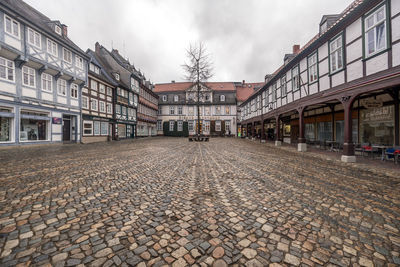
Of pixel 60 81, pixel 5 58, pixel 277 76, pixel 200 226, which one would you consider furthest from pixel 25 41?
pixel 277 76

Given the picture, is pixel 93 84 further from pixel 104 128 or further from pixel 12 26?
pixel 12 26

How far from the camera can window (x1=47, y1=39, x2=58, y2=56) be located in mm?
13896

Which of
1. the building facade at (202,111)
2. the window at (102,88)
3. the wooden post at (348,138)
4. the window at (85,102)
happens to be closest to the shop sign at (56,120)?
the window at (85,102)

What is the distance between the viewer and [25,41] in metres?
12.1

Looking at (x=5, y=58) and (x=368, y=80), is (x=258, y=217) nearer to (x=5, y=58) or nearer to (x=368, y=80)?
(x=368, y=80)

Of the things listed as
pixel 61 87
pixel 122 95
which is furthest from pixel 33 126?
pixel 122 95

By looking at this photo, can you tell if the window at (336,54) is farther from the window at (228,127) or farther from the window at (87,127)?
the window at (228,127)

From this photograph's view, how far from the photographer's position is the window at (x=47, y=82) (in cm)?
1388

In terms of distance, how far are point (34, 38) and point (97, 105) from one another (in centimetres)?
833

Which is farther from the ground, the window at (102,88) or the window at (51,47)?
the window at (51,47)

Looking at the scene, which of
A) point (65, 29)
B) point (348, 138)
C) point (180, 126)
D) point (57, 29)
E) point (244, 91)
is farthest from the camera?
point (244, 91)

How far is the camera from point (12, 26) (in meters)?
11.4

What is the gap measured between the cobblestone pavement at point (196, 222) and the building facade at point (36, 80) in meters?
11.2

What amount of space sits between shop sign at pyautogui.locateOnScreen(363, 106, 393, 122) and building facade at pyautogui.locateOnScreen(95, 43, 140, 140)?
25157mm
